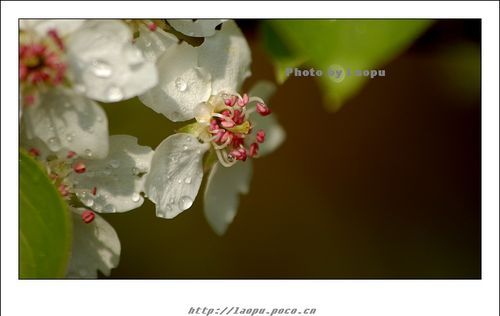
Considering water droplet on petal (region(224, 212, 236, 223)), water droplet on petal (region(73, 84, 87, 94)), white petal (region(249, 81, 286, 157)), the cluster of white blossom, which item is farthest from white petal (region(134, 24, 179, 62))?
water droplet on petal (region(224, 212, 236, 223))

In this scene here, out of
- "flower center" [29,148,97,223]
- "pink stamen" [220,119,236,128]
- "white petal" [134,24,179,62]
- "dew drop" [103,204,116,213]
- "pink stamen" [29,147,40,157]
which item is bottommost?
"dew drop" [103,204,116,213]

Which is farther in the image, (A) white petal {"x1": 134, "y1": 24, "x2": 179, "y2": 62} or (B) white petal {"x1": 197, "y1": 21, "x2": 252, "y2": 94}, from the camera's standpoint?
(B) white petal {"x1": 197, "y1": 21, "x2": 252, "y2": 94}

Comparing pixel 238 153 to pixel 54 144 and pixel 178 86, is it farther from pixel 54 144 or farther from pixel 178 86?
pixel 54 144

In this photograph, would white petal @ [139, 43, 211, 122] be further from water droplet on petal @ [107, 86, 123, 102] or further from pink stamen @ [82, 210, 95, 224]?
pink stamen @ [82, 210, 95, 224]

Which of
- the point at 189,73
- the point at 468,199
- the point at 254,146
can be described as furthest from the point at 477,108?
→ the point at 189,73

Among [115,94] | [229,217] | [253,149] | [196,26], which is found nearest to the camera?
[115,94]

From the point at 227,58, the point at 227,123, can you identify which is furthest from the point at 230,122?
the point at 227,58
